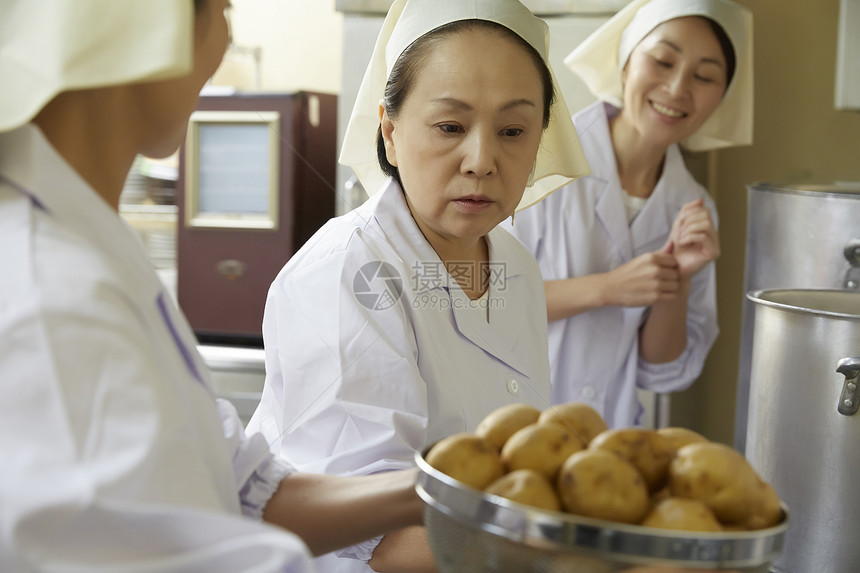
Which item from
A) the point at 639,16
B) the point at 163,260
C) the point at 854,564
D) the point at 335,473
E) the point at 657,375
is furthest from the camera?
the point at 163,260

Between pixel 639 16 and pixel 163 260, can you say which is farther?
pixel 163 260

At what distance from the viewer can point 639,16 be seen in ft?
4.58

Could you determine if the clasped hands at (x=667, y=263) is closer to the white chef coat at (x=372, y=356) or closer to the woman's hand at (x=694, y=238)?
the woman's hand at (x=694, y=238)

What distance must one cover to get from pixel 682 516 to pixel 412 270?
18.0 inches

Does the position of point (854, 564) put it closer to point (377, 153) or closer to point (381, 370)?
point (381, 370)

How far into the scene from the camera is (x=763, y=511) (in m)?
0.50

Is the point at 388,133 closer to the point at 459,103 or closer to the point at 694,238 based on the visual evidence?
the point at 459,103

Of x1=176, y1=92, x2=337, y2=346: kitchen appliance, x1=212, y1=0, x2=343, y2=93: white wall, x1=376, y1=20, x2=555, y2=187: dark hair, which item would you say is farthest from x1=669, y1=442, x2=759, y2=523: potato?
x1=212, y1=0, x2=343, y2=93: white wall

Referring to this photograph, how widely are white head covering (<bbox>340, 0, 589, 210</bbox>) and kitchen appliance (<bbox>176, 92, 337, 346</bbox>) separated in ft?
2.89

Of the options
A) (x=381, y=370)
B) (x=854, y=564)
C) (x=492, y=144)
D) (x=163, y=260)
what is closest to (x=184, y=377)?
(x=381, y=370)

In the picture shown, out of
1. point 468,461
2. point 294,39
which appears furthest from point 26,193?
point 294,39

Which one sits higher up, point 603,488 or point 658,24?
point 658,24

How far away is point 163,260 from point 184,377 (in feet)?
5.12

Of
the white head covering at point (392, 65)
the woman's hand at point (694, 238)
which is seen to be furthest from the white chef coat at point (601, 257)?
the white head covering at point (392, 65)
